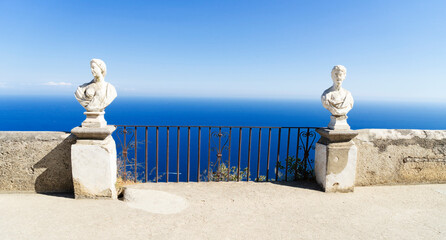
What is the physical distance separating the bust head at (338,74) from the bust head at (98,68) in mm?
3472

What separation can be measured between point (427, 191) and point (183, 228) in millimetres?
4078

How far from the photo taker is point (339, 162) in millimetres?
3791

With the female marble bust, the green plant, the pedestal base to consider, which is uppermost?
the female marble bust

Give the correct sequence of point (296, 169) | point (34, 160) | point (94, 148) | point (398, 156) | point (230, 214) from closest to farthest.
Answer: point (230, 214), point (94, 148), point (34, 160), point (398, 156), point (296, 169)

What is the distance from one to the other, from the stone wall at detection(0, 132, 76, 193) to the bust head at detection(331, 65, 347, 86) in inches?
161

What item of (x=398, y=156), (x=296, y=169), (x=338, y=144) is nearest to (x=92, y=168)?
(x=296, y=169)

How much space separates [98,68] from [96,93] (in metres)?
0.35

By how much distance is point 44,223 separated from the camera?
264cm

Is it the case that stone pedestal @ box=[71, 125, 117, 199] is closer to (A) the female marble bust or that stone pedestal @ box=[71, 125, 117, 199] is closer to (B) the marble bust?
(A) the female marble bust

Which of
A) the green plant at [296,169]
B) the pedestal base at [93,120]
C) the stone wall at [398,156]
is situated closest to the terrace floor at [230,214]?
the stone wall at [398,156]

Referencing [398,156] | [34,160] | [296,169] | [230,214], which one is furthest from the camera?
[296,169]

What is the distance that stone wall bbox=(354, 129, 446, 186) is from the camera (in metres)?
4.05

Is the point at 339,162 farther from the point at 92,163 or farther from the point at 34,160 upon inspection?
the point at 34,160

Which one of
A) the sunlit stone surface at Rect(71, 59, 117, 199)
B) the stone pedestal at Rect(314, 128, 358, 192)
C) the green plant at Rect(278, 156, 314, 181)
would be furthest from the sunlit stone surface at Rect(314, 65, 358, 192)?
the sunlit stone surface at Rect(71, 59, 117, 199)
